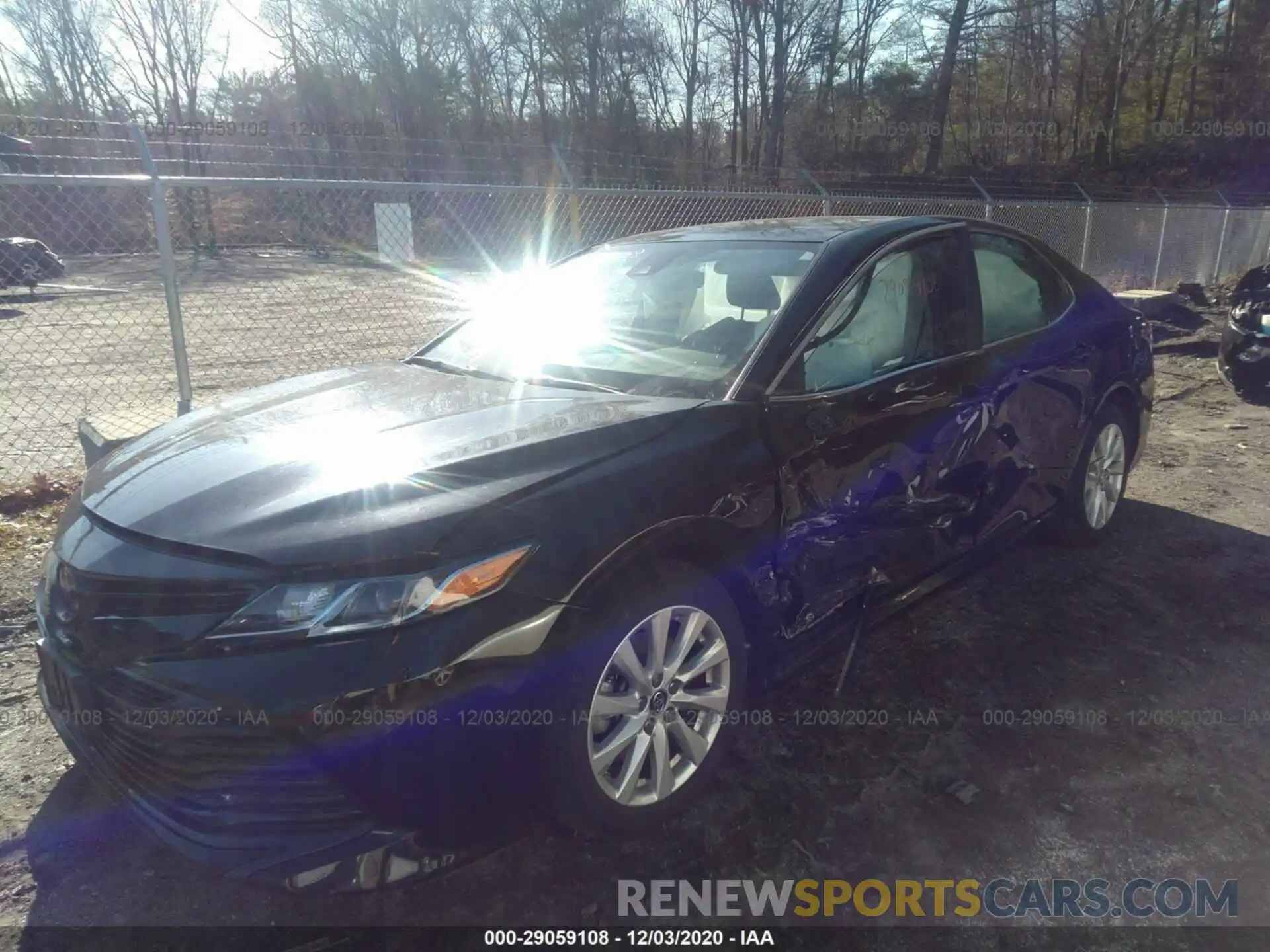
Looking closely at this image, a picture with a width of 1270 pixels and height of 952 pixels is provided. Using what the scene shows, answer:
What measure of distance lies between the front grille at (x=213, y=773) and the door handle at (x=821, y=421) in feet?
5.41

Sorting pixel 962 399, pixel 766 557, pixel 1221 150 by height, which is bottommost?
pixel 766 557

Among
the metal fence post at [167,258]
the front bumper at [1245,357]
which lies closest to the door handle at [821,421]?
the metal fence post at [167,258]

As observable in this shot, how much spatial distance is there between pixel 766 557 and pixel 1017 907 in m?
1.09

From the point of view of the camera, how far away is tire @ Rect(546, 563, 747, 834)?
2037 mm

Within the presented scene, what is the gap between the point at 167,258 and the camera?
4664mm

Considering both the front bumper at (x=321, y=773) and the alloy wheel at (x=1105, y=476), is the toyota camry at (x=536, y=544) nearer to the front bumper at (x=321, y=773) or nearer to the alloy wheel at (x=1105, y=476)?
the front bumper at (x=321, y=773)

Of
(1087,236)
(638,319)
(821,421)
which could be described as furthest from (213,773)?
(1087,236)

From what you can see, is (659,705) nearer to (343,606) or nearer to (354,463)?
(343,606)

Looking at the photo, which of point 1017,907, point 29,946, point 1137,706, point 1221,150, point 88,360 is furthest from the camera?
point 1221,150

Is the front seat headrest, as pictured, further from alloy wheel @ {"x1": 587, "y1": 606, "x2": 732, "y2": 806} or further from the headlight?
the headlight

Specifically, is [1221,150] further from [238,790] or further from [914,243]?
[238,790]

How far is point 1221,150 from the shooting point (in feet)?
105

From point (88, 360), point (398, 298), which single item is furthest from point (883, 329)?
point (398, 298)

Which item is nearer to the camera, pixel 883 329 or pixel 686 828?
pixel 686 828
